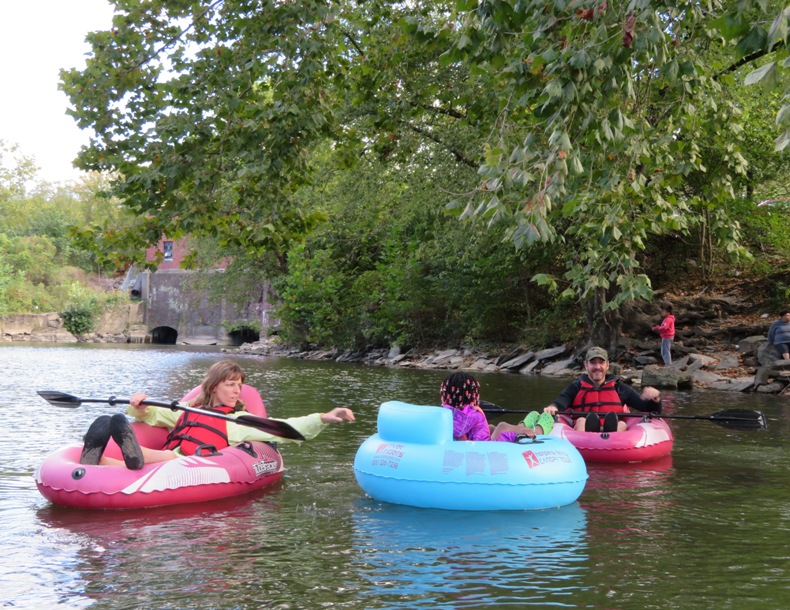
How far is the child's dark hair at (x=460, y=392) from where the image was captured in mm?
7477

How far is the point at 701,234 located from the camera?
2348 cm

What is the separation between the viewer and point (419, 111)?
13.0 m

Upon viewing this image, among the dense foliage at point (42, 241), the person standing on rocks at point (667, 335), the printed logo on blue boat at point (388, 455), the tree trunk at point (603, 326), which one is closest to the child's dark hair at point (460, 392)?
the printed logo on blue boat at point (388, 455)

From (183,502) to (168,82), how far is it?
5493 millimetres

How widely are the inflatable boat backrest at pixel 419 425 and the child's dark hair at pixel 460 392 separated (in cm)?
38

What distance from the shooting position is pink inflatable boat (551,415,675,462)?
9094mm

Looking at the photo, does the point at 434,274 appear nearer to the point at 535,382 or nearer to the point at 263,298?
the point at 535,382

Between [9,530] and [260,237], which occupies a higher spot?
[260,237]

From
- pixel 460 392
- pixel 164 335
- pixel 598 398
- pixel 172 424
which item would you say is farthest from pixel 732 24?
pixel 164 335

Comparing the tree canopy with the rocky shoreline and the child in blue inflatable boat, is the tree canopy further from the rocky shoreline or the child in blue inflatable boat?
the rocky shoreline

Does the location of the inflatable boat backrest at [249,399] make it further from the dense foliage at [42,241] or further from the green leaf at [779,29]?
the dense foliage at [42,241]

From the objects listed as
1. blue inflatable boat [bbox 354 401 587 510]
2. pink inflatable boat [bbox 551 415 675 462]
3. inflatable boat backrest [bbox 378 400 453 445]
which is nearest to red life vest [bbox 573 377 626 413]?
pink inflatable boat [bbox 551 415 675 462]

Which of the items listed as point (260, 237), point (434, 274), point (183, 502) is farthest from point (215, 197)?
point (434, 274)

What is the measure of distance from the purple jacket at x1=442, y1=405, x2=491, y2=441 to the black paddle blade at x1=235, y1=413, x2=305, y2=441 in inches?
49.3
